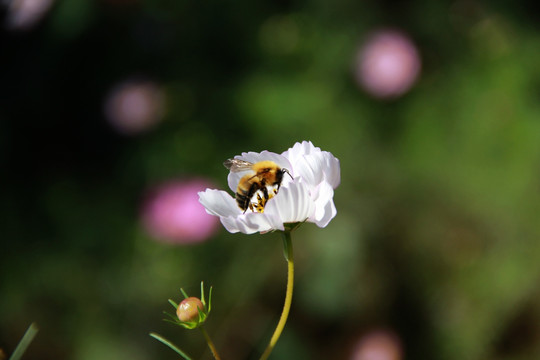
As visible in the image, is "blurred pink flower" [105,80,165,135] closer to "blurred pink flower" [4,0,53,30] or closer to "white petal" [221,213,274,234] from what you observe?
"blurred pink flower" [4,0,53,30]

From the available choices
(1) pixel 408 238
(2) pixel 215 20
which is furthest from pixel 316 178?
(2) pixel 215 20

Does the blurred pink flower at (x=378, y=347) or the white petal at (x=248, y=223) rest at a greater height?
the white petal at (x=248, y=223)

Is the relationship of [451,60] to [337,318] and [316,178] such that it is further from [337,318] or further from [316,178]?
[316,178]

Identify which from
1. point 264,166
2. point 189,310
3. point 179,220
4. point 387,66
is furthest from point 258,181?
point 387,66

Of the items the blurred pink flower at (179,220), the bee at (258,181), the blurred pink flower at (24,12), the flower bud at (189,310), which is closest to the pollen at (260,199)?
the bee at (258,181)

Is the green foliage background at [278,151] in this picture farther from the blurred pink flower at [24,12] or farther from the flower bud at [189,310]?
the flower bud at [189,310]

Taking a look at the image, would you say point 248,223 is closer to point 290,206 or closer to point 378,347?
point 290,206

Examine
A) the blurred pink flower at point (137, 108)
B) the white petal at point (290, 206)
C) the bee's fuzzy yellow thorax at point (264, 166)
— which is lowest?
the blurred pink flower at point (137, 108)
